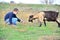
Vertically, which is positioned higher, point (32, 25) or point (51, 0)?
point (51, 0)

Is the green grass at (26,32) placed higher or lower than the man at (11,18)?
lower

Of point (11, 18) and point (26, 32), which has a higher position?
point (11, 18)

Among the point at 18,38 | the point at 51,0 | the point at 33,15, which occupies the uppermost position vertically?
the point at 51,0

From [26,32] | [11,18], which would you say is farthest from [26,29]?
[11,18]

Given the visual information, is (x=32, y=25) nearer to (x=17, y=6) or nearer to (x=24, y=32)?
(x=24, y=32)

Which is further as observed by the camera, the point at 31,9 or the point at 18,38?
the point at 31,9

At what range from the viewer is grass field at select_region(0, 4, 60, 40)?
2238 millimetres

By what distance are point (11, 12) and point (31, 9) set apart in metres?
0.24

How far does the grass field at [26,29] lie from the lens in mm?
2238

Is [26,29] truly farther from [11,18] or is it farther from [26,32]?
[11,18]

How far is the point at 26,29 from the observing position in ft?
7.57

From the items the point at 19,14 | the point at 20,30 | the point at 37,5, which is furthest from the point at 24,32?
the point at 37,5

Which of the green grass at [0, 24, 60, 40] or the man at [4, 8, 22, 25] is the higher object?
the man at [4, 8, 22, 25]

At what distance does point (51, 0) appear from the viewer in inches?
95.7
